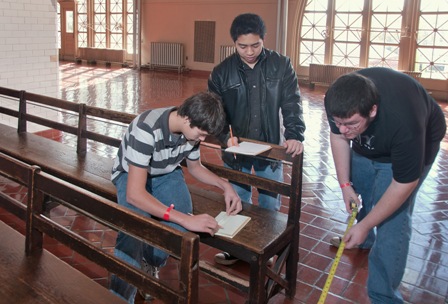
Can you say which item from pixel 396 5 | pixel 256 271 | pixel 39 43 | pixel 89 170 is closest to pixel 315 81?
pixel 396 5

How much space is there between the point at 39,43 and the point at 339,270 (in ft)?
17.6

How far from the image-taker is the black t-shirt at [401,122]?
6.77ft

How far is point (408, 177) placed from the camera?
2.08m

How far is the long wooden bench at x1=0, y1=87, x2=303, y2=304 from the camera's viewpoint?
2363 millimetres

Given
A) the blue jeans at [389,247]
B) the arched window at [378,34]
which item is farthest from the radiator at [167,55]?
the blue jeans at [389,247]

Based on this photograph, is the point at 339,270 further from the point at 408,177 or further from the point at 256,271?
the point at 408,177

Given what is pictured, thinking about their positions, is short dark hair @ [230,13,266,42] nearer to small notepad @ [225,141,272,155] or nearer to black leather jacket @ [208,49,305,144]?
black leather jacket @ [208,49,305,144]

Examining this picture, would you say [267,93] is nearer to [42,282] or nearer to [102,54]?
[42,282]

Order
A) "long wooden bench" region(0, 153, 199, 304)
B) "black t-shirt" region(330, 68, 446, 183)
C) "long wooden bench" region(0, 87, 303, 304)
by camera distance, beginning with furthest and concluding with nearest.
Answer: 1. "long wooden bench" region(0, 87, 303, 304)
2. "black t-shirt" region(330, 68, 446, 183)
3. "long wooden bench" region(0, 153, 199, 304)

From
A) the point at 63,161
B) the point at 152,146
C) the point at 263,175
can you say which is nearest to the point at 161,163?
the point at 152,146

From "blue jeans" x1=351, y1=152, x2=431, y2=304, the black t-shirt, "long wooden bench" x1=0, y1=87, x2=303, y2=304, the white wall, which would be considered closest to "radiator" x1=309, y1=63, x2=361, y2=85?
the white wall

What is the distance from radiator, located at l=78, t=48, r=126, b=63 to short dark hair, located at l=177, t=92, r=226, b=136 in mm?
16129

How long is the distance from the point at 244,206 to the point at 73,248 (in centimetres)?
115

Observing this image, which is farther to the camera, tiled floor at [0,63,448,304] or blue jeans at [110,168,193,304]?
tiled floor at [0,63,448,304]
